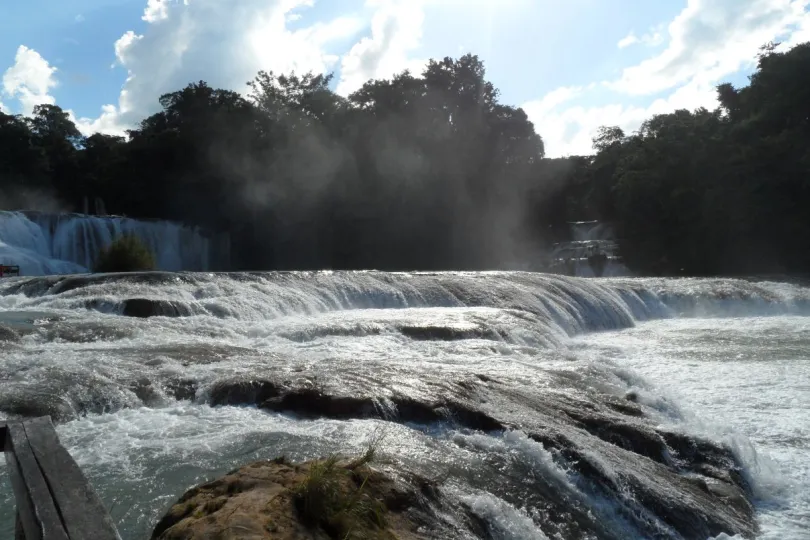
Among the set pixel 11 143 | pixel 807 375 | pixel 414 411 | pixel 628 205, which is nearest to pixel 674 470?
pixel 414 411

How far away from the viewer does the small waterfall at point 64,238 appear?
76.3 feet

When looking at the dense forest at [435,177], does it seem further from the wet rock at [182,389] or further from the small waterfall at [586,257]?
the wet rock at [182,389]

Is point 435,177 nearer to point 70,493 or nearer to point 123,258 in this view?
point 123,258

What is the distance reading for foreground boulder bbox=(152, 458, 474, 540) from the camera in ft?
9.78

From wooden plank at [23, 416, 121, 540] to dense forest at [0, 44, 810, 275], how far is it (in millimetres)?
31676

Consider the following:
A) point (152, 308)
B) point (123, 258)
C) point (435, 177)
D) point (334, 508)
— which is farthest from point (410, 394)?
point (435, 177)

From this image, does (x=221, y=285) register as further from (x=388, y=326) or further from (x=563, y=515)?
(x=563, y=515)

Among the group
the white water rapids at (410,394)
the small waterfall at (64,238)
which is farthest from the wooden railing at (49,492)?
the small waterfall at (64,238)

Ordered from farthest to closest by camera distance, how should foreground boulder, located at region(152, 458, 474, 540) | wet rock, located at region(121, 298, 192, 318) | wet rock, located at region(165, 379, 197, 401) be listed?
wet rock, located at region(121, 298, 192, 318), wet rock, located at region(165, 379, 197, 401), foreground boulder, located at region(152, 458, 474, 540)

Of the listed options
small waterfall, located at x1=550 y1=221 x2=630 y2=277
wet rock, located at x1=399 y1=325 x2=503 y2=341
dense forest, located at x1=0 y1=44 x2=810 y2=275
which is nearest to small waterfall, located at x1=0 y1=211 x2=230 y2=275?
dense forest, located at x1=0 y1=44 x2=810 y2=275

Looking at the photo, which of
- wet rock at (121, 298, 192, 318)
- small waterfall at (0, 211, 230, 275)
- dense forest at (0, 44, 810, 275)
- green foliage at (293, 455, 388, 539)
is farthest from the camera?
dense forest at (0, 44, 810, 275)

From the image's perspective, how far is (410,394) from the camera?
636 centimetres

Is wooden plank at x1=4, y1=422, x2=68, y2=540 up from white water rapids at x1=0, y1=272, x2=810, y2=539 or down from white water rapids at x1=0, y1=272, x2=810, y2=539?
up

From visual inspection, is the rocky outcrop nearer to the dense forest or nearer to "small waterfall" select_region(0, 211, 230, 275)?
"small waterfall" select_region(0, 211, 230, 275)
